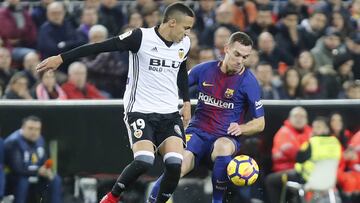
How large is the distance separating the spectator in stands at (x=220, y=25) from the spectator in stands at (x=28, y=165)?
12.5 feet

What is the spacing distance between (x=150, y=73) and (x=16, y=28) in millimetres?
5903

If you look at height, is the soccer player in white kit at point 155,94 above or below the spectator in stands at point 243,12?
below

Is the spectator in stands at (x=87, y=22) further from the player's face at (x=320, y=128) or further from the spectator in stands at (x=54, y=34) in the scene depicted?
Answer: the player's face at (x=320, y=128)

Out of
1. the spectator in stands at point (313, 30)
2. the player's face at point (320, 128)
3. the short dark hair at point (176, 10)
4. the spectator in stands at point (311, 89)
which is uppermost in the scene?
the spectator in stands at point (313, 30)

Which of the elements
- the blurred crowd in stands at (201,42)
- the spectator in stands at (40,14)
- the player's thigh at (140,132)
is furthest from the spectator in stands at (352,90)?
the player's thigh at (140,132)

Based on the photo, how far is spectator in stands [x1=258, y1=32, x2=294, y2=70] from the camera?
625 inches

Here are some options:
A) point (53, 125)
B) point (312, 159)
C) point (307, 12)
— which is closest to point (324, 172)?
point (312, 159)

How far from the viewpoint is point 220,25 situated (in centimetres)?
1597

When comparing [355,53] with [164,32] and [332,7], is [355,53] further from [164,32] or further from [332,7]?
[164,32]

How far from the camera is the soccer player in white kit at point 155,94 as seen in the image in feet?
33.2

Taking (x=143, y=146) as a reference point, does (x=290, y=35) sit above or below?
above

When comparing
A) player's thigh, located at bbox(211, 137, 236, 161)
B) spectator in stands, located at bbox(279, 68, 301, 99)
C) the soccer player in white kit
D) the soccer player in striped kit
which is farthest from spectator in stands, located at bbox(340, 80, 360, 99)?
the soccer player in white kit

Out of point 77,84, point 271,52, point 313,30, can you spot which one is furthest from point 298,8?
point 77,84

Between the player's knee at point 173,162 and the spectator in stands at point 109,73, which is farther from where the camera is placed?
the spectator in stands at point 109,73
